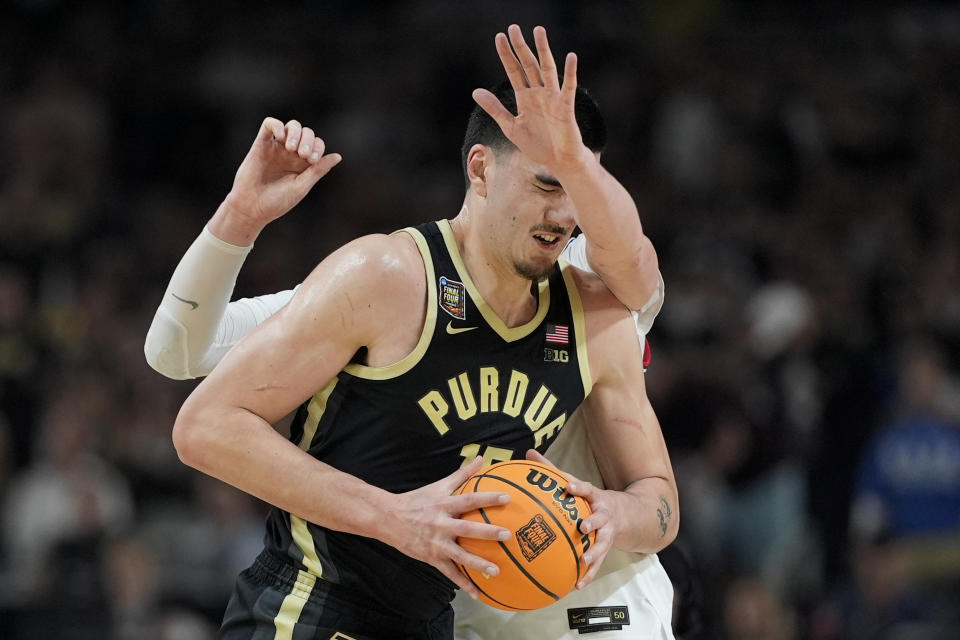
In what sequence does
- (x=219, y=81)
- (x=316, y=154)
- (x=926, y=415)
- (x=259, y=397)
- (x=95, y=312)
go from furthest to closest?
(x=219, y=81)
(x=95, y=312)
(x=926, y=415)
(x=316, y=154)
(x=259, y=397)

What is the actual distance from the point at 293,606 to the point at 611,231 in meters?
1.37

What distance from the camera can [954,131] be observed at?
417 inches

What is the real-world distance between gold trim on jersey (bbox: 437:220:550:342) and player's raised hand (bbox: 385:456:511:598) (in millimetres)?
531

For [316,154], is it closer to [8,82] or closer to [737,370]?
[737,370]

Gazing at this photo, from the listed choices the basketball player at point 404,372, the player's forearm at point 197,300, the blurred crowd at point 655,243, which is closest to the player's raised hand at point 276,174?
the basketball player at point 404,372

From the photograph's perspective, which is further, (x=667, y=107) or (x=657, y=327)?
(x=667, y=107)

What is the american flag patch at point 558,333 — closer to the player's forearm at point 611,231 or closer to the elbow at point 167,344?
the player's forearm at point 611,231

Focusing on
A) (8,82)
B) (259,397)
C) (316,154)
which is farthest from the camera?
(8,82)

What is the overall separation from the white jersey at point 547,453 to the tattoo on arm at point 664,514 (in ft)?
Result: 1.02

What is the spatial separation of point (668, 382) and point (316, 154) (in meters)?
4.86

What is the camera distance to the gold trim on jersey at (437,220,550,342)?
146 inches

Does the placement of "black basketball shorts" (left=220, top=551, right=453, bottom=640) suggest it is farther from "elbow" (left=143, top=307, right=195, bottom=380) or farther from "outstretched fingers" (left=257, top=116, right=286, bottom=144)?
"outstretched fingers" (left=257, top=116, right=286, bottom=144)

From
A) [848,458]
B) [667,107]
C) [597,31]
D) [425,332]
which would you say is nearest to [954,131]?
[667,107]

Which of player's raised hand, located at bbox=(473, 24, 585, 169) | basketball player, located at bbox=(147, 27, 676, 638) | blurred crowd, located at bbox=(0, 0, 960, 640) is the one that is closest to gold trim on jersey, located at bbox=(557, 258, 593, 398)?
basketball player, located at bbox=(147, 27, 676, 638)
